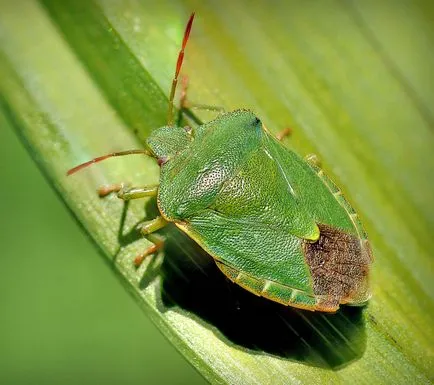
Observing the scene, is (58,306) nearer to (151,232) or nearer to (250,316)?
(151,232)

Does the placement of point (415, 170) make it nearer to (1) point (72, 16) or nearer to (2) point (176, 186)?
(2) point (176, 186)

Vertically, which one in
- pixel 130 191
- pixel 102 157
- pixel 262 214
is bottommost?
pixel 262 214

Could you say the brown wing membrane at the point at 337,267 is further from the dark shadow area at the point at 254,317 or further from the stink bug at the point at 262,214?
the dark shadow area at the point at 254,317

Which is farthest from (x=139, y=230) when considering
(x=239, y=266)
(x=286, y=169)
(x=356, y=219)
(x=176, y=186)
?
(x=356, y=219)

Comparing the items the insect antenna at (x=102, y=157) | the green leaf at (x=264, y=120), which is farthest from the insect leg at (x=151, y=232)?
the insect antenna at (x=102, y=157)

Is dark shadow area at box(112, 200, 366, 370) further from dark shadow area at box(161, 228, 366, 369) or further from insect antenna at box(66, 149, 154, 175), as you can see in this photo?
insect antenna at box(66, 149, 154, 175)

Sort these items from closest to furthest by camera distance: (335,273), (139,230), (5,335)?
(335,273) → (139,230) → (5,335)

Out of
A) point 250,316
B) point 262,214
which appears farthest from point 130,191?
point 250,316
